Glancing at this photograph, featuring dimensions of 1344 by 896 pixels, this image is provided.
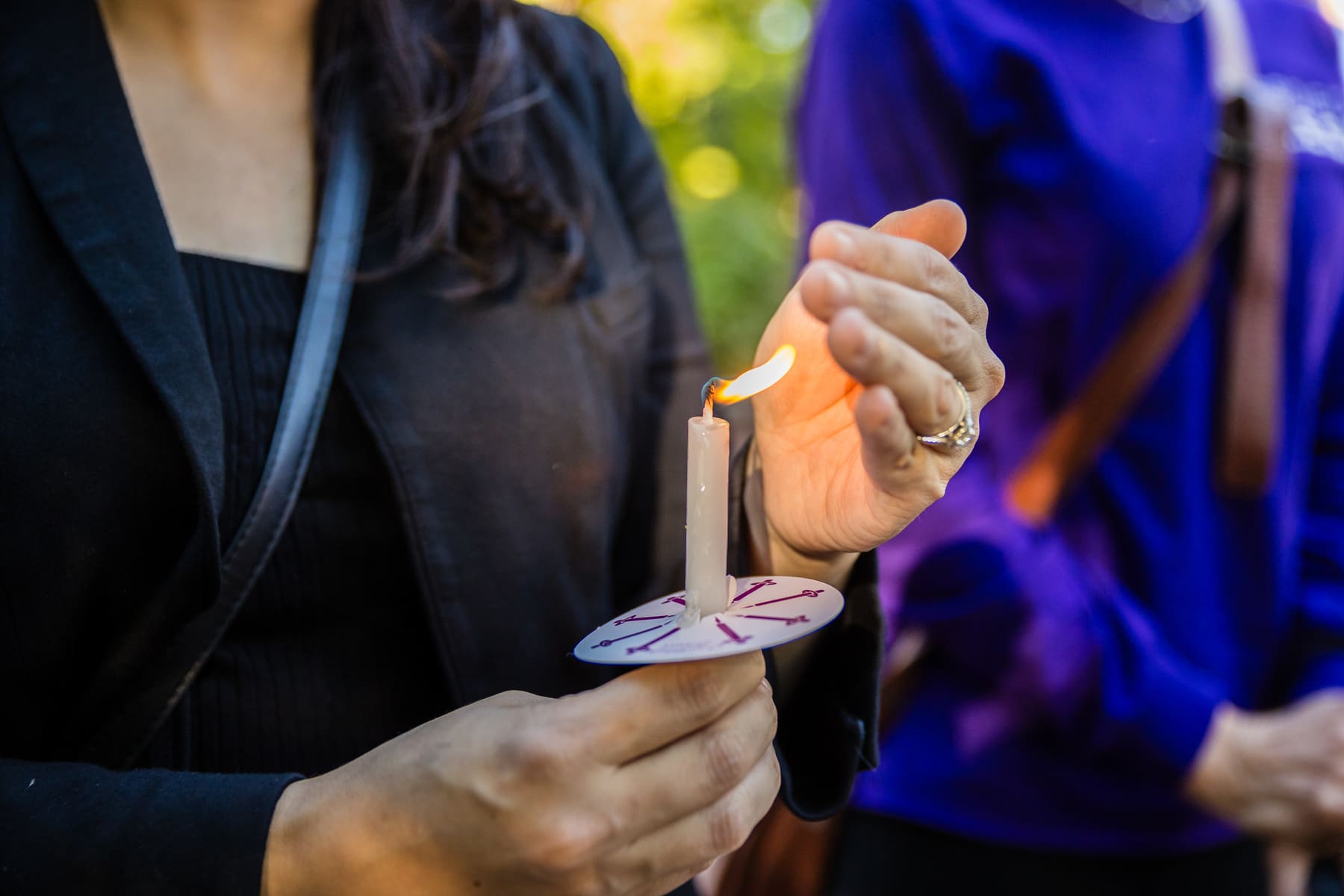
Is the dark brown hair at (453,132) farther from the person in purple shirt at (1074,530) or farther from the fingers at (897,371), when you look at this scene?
the fingers at (897,371)

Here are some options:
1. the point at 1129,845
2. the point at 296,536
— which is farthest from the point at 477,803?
the point at 1129,845

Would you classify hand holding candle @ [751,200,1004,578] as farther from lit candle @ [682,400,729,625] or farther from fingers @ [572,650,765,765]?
fingers @ [572,650,765,765]

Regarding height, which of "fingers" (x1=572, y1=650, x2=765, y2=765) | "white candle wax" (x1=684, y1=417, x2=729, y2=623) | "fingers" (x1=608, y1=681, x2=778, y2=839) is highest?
"white candle wax" (x1=684, y1=417, x2=729, y2=623)

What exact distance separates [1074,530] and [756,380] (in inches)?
48.4

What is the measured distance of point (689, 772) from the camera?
3.00ft

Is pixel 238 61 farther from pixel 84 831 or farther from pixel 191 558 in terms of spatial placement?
pixel 84 831

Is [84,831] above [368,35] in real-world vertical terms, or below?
below

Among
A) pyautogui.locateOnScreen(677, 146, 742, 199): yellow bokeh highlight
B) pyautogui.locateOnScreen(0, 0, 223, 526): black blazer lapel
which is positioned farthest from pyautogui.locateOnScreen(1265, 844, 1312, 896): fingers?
pyautogui.locateOnScreen(677, 146, 742, 199): yellow bokeh highlight

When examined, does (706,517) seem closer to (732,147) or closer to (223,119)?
(223,119)

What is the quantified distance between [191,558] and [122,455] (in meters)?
0.14

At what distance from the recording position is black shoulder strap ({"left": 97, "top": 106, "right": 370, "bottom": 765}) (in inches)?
45.8

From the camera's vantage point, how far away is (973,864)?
1849 millimetres

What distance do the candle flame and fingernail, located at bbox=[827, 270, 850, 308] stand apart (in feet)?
0.29

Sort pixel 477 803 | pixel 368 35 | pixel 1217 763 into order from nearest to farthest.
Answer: pixel 477 803
pixel 368 35
pixel 1217 763
